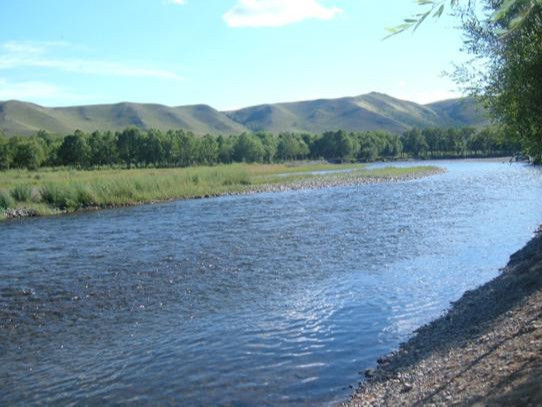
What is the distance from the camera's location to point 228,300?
680 inches

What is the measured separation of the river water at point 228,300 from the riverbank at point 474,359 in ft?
3.11

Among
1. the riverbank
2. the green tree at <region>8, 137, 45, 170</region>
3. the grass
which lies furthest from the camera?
the green tree at <region>8, 137, 45, 170</region>

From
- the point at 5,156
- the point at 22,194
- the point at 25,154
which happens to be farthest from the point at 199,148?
the point at 22,194

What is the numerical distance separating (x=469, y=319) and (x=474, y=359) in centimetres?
348

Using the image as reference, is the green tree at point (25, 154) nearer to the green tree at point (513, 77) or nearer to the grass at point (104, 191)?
the grass at point (104, 191)

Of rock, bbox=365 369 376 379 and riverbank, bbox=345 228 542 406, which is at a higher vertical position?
riverbank, bbox=345 228 542 406

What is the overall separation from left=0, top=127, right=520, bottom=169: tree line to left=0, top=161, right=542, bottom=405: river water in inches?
1654

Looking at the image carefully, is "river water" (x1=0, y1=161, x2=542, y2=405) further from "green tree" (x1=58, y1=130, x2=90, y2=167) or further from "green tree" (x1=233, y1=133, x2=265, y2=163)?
"green tree" (x1=233, y1=133, x2=265, y2=163)

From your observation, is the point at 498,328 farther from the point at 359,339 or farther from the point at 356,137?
the point at 356,137

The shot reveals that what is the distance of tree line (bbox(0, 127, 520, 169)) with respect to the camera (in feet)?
361

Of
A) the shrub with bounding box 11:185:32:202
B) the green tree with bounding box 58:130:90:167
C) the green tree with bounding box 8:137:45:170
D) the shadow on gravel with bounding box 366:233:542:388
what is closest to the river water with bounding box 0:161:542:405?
the shadow on gravel with bounding box 366:233:542:388

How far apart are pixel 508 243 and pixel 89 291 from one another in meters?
19.1

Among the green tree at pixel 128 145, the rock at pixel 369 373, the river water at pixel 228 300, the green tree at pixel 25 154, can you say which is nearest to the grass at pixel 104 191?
the river water at pixel 228 300

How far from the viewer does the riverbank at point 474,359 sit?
7.38 m
